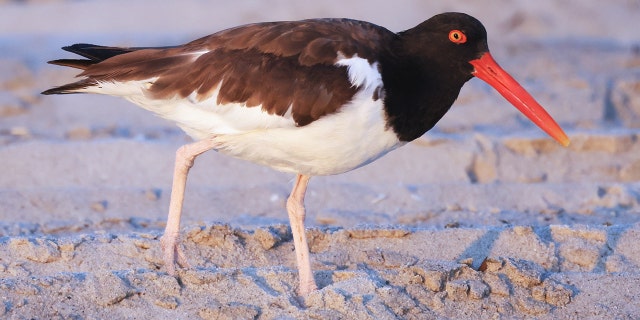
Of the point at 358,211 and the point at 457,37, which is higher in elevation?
the point at 457,37

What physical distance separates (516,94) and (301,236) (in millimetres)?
1414

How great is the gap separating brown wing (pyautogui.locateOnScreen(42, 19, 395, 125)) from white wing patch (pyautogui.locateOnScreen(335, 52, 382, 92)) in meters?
0.03

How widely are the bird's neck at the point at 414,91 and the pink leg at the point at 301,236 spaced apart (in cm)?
74

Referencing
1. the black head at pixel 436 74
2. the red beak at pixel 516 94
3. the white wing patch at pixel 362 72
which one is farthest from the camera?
the red beak at pixel 516 94

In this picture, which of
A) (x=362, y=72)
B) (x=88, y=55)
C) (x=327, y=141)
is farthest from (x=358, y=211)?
(x=88, y=55)

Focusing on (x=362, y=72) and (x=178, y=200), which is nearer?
(x=362, y=72)

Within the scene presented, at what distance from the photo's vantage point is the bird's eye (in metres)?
5.37

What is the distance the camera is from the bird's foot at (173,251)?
5309mm

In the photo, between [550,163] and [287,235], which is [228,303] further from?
[550,163]

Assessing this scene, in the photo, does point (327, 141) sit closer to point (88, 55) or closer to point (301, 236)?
point (301, 236)

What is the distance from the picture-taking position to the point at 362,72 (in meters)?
5.04

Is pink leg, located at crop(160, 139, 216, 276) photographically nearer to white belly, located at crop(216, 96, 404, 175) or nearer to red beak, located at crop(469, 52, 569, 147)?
white belly, located at crop(216, 96, 404, 175)

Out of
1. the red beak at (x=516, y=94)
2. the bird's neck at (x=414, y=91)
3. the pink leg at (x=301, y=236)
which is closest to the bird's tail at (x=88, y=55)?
the pink leg at (x=301, y=236)

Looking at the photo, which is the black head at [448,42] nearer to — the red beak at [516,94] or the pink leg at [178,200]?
the red beak at [516,94]
